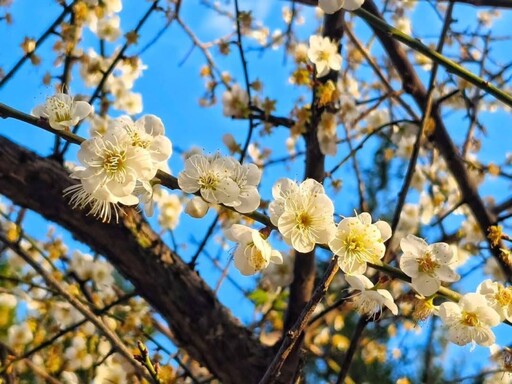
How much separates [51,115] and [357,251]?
49 centimetres

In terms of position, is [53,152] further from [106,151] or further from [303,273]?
[106,151]

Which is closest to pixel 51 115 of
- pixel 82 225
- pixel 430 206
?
pixel 82 225

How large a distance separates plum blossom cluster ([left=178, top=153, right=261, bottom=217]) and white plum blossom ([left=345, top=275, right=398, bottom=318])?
0.61 feet

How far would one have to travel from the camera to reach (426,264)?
1.03 m

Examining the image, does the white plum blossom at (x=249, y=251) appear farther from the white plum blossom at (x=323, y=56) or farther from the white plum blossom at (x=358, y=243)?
the white plum blossom at (x=323, y=56)

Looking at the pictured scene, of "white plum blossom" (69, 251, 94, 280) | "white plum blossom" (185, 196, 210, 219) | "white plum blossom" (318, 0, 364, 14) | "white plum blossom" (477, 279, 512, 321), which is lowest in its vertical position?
"white plum blossom" (185, 196, 210, 219)

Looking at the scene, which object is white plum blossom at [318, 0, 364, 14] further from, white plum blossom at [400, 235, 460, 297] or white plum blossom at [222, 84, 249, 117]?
white plum blossom at [222, 84, 249, 117]

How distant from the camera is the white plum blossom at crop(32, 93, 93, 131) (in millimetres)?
980

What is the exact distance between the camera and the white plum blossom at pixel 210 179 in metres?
0.95

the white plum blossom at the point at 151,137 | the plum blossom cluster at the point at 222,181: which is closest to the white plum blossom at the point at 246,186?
the plum blossom cluster at the point at 222,181

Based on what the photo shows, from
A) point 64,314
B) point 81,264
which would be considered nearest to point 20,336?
point 64,314

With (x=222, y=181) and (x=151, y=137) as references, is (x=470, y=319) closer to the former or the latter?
(x=222, y=181)

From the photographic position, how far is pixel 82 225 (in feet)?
5.21

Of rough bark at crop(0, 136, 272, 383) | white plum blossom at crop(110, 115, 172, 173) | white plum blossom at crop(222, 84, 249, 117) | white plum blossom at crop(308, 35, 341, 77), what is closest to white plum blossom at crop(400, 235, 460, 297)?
white plum blossom at crop(110, 115, 172, 173)
